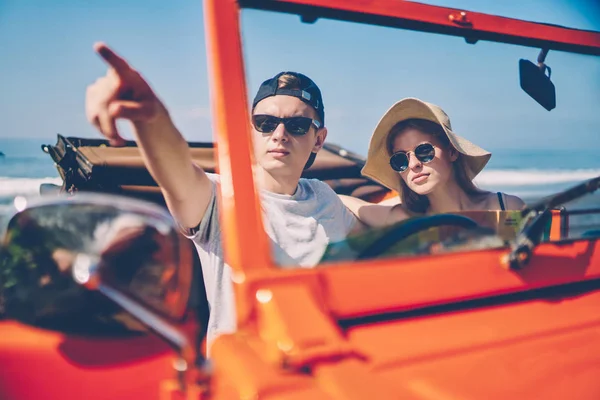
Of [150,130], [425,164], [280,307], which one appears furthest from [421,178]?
[280,307]

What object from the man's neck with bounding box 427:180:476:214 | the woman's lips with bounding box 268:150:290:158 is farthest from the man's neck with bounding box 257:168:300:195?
the man's neck with bounding box 427:180:476:214

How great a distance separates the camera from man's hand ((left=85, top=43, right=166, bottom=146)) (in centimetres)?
121

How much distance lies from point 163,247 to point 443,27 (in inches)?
42.1

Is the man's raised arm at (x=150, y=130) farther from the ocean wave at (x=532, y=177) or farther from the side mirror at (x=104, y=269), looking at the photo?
the ocean wave at (x=532, y=177)

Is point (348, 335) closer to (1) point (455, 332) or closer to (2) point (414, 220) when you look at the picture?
(1) point (455, 332)

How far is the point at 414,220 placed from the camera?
4.50 ft

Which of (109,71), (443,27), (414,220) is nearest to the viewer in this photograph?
(109,71)

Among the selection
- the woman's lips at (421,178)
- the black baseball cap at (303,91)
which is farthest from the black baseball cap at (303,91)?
the woman's lips at (421,178)

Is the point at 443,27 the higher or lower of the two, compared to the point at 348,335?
higher

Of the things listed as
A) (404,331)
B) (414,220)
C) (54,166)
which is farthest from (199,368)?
(54,166)

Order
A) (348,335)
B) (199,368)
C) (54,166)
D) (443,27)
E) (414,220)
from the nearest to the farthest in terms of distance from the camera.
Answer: (199,368) < (348,335) < (414,220) < (443,27) < (54,166)

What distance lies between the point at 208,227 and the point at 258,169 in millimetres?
556

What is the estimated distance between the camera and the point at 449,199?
7.09ft

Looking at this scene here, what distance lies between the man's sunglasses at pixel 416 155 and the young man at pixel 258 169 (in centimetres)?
32
